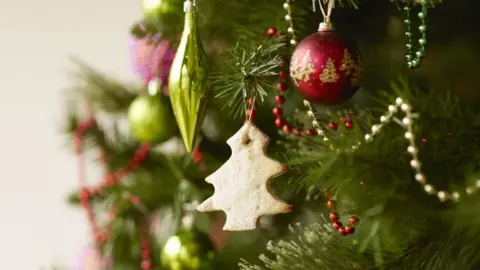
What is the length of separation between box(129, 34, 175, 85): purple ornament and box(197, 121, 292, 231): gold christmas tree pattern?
0.73ft

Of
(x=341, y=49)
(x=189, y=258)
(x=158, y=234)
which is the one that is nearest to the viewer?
(x=341, y=49)

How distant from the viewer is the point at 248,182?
57 centimetres

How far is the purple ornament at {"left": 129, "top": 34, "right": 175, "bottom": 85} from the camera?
0.78 meters

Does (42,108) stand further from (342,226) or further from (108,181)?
(342,226)

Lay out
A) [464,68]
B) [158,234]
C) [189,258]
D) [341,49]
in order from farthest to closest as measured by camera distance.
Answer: [158,234] < [189,258] < [464,68] < [341,49]

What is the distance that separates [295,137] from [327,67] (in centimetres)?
11

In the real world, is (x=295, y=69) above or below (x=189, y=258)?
above

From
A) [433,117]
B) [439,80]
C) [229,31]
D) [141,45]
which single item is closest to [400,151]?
[433,117]

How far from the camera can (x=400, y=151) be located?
1.71 feet

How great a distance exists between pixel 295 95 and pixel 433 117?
0.22 meters

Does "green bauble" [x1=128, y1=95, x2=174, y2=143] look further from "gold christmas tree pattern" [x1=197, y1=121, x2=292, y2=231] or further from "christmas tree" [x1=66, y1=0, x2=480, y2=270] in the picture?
"gold christmas tree pattern" [x1=197, y1=121, x2=292, y2=231]

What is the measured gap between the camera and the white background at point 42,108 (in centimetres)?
109

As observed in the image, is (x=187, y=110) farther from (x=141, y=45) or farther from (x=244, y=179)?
(x=141, y=45)

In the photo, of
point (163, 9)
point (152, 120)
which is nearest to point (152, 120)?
point (152, 120)
